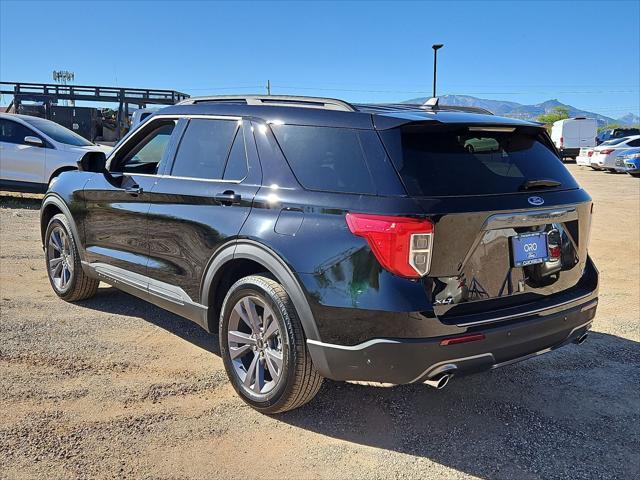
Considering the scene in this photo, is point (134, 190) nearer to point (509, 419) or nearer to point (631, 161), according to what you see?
point (509, 419)

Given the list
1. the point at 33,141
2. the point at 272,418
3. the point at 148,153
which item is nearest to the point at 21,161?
the point at 33,141

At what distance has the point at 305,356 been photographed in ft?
10.1

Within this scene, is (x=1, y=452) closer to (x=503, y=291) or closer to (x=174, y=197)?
(x=174, y=197)

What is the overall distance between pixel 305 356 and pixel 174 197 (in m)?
1.53

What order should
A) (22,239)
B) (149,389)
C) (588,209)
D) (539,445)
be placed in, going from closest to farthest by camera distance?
(539,445)
(588,209)
(149,389)
(22,239)

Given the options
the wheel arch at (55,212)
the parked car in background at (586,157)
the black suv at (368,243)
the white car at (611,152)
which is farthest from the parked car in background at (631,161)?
the wheel arch at (55,212)

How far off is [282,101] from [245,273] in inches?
43.1

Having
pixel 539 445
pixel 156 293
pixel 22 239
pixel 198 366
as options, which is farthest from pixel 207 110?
pixel 22 239

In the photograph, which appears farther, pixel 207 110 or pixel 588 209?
pixel 207 110

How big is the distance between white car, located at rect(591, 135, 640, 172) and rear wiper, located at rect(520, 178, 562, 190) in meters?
21.1

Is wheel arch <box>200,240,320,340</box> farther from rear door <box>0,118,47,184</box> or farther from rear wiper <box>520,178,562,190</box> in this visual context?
rear door <box>0,118,47,184</box>

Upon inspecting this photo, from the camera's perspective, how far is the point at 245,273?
359 cm

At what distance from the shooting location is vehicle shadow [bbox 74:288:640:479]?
297 centimetres

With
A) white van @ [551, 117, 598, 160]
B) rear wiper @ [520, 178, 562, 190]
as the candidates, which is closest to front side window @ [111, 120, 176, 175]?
rear wiper @ [520, 178, 562, 190]
